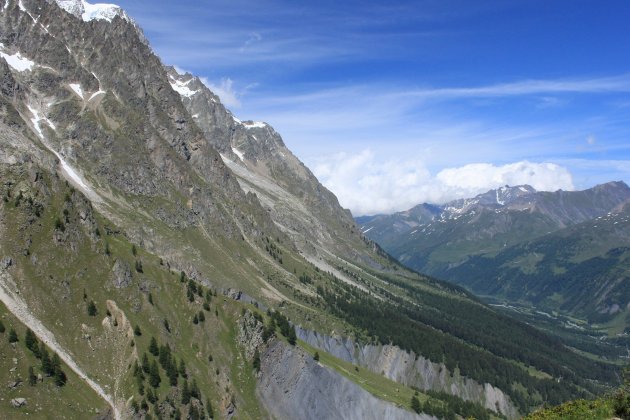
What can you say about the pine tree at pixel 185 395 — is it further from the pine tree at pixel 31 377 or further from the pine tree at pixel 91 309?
the pine tree at pixel 31 377

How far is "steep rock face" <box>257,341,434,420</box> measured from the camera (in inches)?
5889

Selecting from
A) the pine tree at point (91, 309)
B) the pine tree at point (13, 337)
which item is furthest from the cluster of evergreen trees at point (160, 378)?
the pine tree at point (13, 337)

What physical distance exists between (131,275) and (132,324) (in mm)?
16943

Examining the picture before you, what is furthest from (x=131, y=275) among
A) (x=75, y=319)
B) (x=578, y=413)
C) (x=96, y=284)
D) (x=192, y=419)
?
(x=578, y=413)

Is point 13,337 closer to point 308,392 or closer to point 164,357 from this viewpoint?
point 164,357

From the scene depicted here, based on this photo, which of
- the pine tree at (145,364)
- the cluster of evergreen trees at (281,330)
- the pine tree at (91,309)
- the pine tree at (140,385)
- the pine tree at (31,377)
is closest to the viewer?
the pine tree at (31,377)

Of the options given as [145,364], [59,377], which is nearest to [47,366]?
[59,377]

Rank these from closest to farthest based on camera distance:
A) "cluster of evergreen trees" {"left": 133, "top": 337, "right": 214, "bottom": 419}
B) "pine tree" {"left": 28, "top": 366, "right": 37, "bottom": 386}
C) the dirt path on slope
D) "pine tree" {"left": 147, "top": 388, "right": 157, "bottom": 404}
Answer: "pine tree" {"left": 28, "top": 366, "right": 37, "bottom": 386}, the dirt path on slope, "pine tree" {"left": 147, "top": 388, "right": 157, "bottom": 404}, "cluster of evergreen trees" {"left": 133, "top": 337, "right": 214, "bottom": 419}

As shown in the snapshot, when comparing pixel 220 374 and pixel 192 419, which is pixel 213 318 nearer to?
pixel 220 374

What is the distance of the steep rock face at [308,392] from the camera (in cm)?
14958

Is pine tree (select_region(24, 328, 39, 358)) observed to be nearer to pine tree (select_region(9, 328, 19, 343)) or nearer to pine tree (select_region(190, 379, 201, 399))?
pine tree (select_region(9, 328, 19, 343))

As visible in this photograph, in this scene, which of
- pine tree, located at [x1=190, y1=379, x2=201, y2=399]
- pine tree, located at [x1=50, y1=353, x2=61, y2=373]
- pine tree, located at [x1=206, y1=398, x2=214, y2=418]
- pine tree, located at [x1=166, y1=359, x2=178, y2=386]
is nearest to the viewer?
pine tree, located at [x1=50, y1=353, x2=61, y2=373]

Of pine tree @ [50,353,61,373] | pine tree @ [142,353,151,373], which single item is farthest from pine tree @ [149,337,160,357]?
pine tree @ [50,353,61,373]

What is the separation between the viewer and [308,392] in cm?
15538
